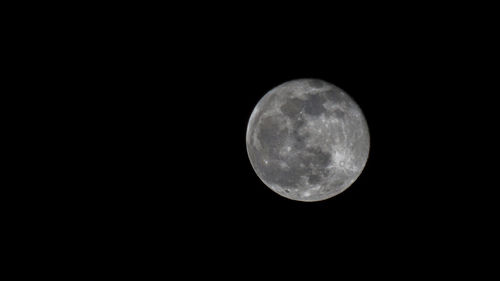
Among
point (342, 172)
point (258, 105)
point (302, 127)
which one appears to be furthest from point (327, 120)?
point (258, 105)

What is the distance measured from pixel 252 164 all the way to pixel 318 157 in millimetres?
1138

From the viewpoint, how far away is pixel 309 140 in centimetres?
497

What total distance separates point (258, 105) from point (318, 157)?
1219mm

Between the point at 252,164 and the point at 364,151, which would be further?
the point at 252,164

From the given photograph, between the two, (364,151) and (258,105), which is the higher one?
(258,105)

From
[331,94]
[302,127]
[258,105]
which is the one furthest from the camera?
[258,105]

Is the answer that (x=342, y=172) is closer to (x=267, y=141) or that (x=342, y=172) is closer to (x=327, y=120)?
(x=327, y=120)

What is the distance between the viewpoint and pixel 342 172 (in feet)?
17.0

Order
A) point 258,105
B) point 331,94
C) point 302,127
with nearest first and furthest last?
point 302,127 < point 331,94 < point 258,105

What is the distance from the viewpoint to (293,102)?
5.16 meters

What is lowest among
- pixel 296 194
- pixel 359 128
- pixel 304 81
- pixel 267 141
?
pixel 296 194

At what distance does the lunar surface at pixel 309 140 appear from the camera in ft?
16.4

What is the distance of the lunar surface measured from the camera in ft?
16.4

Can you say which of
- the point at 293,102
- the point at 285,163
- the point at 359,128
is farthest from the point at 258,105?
the point at 359,128
